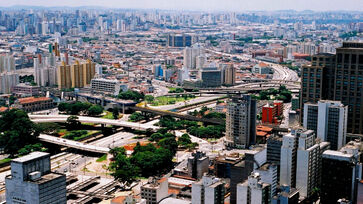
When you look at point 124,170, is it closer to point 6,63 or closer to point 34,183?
point 34,183

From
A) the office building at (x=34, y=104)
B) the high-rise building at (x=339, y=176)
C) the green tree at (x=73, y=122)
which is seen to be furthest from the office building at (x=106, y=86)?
the high-rise building at (x=339, y=176)

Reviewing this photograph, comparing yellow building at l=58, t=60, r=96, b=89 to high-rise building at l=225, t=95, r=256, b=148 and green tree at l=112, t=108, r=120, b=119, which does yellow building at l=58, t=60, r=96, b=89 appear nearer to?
green tree at l=112, t=108, r=120, b=119

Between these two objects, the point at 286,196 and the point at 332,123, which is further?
the point at 332,123

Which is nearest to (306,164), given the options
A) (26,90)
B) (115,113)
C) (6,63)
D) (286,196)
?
(286,196)

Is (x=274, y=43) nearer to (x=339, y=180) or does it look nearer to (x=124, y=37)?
(x=124, y=37)

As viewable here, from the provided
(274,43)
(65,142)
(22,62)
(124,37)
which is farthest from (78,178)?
(124,37)

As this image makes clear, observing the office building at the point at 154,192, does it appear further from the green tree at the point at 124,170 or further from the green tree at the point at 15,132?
the green tree at the point at 15,132
